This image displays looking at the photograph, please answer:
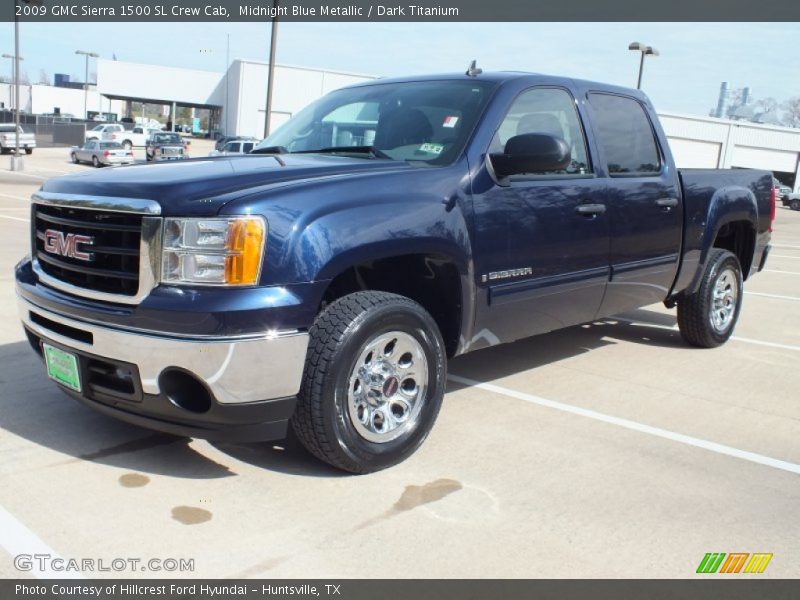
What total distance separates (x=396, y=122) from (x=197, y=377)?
80.6 inches

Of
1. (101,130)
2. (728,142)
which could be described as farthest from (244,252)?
(728,142)

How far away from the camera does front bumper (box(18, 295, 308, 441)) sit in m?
3.24

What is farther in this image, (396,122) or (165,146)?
(165,146)

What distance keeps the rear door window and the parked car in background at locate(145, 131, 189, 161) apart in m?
33.3

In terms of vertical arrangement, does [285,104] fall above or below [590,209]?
above

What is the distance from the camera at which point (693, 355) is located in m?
6.50

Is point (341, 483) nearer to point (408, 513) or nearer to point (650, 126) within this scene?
point (408, 513)

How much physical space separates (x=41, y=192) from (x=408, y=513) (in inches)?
94.5

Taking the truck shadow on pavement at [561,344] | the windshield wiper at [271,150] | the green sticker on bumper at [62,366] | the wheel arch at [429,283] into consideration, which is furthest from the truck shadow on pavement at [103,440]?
the windshield wiper at [271,150]

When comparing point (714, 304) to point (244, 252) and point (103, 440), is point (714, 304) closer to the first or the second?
point (244, 252)

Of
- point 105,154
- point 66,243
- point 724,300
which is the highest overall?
point 66,243

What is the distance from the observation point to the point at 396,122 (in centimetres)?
459

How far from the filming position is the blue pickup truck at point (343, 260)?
3.28 meters

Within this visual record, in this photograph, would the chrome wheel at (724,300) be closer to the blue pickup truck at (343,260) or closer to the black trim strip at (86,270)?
the blue pickup truck at (343,260)
